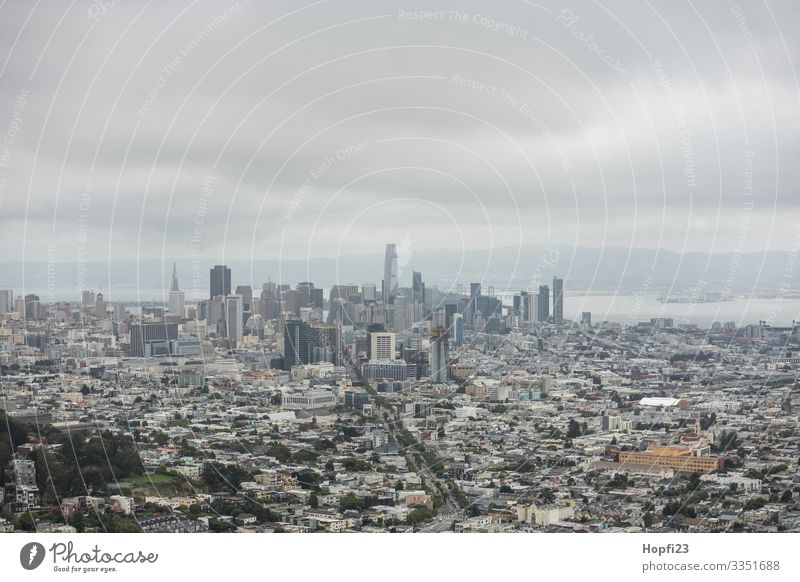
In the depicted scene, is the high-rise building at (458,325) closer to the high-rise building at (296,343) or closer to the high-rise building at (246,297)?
the high-rise building at (296,343)

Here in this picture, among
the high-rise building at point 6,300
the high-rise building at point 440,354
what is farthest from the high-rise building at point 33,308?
the high-rise building at point 440,354

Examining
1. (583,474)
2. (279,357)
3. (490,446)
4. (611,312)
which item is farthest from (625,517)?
(279,357)

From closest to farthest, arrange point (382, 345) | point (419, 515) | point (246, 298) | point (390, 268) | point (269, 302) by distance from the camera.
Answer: point (419, 515)
point (390, 268)
point (246, 298)
point (269, 302)
point (382, 345)

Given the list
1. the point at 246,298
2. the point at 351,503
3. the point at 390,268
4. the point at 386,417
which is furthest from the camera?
the point at 246,298

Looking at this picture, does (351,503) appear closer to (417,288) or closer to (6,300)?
(417,288)

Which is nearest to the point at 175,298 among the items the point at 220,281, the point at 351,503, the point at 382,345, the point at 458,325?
the point at 220,281

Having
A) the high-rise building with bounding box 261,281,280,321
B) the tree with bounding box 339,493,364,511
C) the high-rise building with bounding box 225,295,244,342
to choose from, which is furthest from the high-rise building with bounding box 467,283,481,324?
the tree with bounding box 339,493,364,511

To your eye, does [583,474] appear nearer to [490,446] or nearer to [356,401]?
[490,446]
